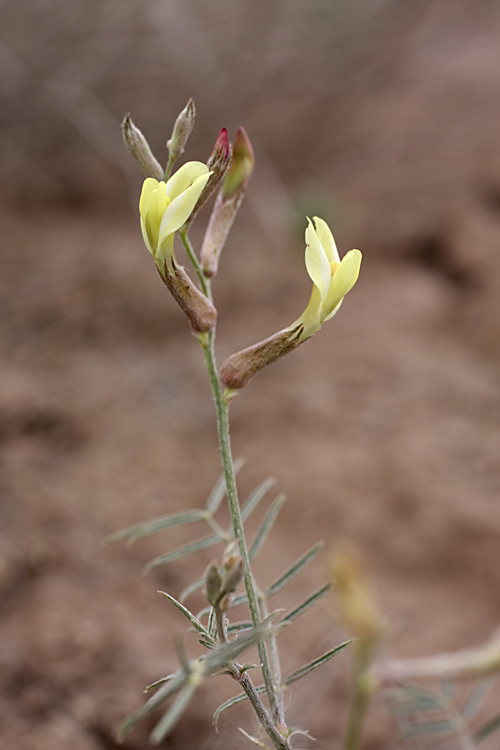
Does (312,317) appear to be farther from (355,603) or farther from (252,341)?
(252,341)

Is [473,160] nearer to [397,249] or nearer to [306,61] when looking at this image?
[397,249]

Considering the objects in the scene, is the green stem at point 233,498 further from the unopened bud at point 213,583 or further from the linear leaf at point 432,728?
the linear leaf at point 432,728

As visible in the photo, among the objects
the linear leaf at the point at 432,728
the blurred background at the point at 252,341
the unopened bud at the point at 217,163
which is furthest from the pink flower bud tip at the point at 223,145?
the blurred background at the point at 252,341

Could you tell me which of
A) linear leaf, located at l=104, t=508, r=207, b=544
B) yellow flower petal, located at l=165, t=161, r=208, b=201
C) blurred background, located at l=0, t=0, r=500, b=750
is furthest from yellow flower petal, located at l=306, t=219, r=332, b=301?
blurred background, located at l=0, t=0, r=500, b=750

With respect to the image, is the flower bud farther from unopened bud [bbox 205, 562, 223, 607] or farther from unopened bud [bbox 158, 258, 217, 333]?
unopened bud [bbox 158, 258, 217, 333]

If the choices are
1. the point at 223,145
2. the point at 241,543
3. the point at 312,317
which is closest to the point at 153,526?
the point at 241,543

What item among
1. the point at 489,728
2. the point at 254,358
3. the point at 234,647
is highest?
the point at 254,358
